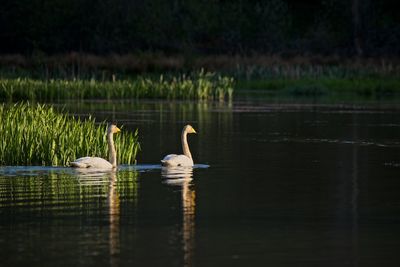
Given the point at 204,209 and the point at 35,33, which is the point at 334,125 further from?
the point at 35,33

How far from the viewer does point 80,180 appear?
71.7 feet

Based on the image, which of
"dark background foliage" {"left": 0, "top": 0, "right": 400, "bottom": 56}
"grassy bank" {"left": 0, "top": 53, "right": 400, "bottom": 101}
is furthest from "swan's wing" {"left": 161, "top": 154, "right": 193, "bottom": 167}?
"dark background foliage" {"left": 0, "top": 0, "right": 400, "bottom": 56}

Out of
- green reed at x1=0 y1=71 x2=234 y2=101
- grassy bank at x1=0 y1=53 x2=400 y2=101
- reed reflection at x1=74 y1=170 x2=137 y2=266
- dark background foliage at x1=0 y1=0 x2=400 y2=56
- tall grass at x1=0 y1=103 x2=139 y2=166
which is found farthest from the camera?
dark background foliage at x1=0 y1=0 x2=400 y2=56

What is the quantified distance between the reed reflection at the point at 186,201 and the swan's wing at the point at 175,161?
0.32 ft

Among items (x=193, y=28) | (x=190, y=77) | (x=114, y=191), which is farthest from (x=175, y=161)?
(x=193, y=28)

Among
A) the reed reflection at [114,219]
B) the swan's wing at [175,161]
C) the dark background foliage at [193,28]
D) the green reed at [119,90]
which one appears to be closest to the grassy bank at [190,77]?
the green reed at [119,90]

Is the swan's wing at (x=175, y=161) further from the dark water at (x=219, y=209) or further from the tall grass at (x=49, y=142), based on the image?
the tall grass at (x=49, y=142)

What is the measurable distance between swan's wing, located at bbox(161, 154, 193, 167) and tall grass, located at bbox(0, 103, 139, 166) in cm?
128

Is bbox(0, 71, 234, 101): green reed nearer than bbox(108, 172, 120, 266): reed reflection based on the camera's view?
No

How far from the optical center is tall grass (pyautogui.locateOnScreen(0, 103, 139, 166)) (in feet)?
81.3

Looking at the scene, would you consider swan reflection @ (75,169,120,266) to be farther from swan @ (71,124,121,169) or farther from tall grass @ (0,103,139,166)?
tall grass @ (0,103,139,166)

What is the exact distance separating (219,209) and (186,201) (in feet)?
2.99

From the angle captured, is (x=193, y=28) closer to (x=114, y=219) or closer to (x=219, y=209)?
(x=219, y=209)

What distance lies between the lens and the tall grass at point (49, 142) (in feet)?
81.3
